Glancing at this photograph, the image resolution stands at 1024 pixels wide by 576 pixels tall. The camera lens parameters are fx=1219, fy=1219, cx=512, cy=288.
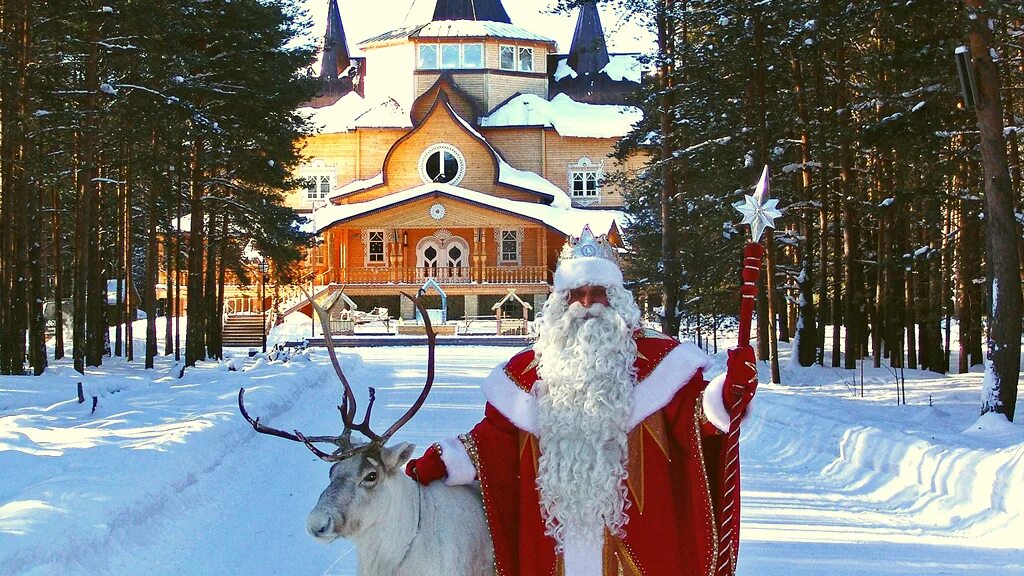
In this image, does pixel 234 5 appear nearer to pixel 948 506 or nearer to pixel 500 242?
pixel 948 506

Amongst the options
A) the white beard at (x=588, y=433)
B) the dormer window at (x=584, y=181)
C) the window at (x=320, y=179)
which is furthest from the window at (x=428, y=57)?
the white beard at (x=588, y=433)

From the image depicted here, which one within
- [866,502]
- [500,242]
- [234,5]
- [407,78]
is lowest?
[866,502]

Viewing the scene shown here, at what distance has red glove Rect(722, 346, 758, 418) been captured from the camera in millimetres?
5113

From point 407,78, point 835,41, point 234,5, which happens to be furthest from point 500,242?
point 835,41

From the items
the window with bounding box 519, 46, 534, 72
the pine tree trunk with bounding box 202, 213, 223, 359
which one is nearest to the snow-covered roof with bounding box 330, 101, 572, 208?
the window with bounding box 519, 46, 534, 72

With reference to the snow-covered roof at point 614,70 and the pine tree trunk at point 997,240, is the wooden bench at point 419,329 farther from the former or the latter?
the pine tree trunk at point 997,240

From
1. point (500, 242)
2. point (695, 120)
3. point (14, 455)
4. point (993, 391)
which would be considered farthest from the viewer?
point (500, 242)

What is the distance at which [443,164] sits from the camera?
62.5m

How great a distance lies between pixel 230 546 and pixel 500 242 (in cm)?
5255

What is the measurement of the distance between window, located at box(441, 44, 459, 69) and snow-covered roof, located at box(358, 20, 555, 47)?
0.70m

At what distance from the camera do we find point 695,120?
87.6 ft

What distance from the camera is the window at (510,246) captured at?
61719mm

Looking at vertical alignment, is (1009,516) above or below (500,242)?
below

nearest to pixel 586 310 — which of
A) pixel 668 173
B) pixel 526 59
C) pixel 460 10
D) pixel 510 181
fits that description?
pixel 668 173
